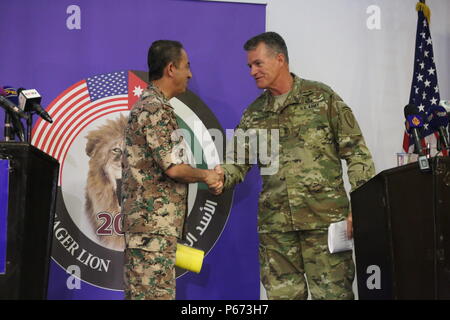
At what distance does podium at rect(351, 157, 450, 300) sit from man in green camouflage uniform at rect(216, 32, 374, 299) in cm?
64

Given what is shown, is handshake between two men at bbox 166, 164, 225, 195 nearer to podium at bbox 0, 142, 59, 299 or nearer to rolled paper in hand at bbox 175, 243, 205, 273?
rolled paper in hand at bbox 175, 243, 205, 273

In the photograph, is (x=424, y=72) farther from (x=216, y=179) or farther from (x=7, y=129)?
(x=7, y=129)

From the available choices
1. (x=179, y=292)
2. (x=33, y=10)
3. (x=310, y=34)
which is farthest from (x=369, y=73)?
(x=33, y=10)

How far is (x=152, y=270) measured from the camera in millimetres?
2709

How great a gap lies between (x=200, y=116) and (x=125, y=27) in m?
0.72

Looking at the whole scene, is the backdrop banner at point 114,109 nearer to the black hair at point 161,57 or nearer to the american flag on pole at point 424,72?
the black hair at point 161,57

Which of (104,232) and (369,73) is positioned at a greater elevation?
(369,73)

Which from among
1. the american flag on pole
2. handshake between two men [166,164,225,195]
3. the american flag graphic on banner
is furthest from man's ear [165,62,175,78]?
the american flag on pole

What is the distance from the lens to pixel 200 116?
3646 millimetres

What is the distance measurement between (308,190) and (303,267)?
1.30 feet

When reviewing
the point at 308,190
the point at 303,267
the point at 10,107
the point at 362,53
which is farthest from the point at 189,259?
the point at 362,53

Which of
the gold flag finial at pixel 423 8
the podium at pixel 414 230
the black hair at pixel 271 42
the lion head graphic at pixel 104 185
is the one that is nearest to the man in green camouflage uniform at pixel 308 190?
the black hair at pixel 271 42
